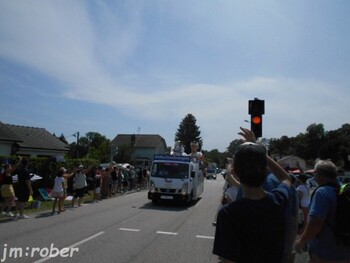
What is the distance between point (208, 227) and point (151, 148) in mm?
71521

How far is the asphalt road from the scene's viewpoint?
7.85 meters

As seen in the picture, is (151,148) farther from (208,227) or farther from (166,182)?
(208,227)

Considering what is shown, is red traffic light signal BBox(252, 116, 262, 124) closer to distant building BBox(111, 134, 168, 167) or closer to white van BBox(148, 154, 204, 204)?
Result: white van BBox(148, 154, 204, 204)

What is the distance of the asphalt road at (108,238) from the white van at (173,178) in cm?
366

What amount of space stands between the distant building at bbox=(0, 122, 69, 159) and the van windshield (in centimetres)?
1842

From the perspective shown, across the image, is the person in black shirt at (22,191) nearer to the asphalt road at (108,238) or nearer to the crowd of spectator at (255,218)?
the asphalt road at (108,238)

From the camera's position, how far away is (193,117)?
354 ft

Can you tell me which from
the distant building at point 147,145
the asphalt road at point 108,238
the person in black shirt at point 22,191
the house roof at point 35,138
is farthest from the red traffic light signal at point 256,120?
the distant building at point 147,145

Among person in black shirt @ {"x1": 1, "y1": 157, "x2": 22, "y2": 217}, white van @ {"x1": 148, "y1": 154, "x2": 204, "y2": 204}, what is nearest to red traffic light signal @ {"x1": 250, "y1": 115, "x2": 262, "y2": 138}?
person in black shirt @ {"x1": 1, "y1": 157, "x2": 22, "y2": 217}

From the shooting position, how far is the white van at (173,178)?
739 inches

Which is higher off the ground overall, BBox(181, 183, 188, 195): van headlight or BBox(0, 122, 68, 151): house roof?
BBox(0, 122, 68, 151): house roof

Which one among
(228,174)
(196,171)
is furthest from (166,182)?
(228,174)

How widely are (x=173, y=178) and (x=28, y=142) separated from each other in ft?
84.2

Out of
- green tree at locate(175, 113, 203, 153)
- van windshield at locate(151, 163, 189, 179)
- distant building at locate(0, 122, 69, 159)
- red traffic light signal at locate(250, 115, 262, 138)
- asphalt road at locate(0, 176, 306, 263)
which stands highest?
green tree at locate(175, 113, 203, 153)
